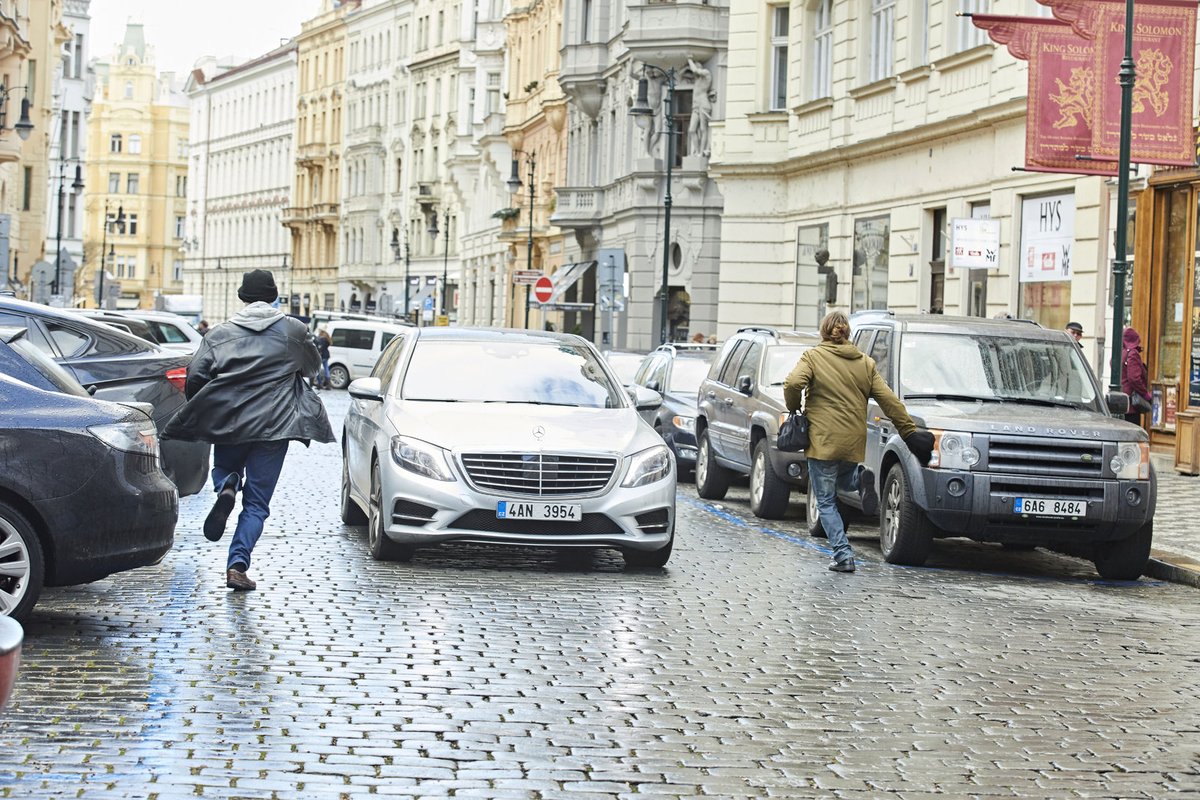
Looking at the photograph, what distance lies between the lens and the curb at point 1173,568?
1440cm

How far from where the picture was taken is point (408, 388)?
1407 centimetres

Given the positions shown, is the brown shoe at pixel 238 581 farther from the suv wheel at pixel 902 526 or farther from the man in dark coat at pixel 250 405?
the suv wheel at pixel 902 526

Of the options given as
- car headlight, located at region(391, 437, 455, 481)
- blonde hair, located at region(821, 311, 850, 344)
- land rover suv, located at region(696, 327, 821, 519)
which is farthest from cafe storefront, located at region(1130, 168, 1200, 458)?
car headlight, located at region(391, 437, 455, 481)

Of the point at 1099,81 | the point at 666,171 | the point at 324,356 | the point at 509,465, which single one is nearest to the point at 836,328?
the point at 509,465

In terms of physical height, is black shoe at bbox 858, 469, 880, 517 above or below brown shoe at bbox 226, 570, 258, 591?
above

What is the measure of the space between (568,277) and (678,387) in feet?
128

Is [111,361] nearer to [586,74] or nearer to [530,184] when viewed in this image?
[586,74]

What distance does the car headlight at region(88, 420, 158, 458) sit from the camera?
31.9ft

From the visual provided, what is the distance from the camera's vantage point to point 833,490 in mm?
14523

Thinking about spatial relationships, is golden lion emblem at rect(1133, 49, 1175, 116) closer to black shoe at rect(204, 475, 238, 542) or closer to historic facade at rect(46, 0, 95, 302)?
black shoe at rect(204, 475, 238, 542)

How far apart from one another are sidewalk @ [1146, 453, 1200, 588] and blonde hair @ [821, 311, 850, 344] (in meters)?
2.94

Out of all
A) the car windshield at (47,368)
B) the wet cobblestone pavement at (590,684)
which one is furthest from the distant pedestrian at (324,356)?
the car windshield at (47,368)

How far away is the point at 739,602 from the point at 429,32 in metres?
96.1

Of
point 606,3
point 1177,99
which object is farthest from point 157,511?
point 606,3
